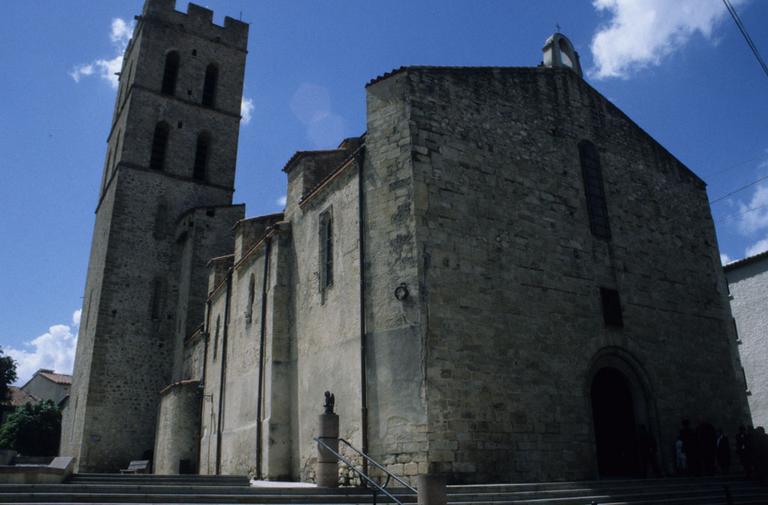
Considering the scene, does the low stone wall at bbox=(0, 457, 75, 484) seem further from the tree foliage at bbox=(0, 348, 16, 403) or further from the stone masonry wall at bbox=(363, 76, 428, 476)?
the tree foliage at bbox=(0, 348, 16, 403)

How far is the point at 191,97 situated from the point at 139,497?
104 ft

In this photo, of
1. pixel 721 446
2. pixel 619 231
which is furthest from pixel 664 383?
pixel 619 231

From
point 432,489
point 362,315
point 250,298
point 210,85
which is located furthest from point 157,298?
point 432,489

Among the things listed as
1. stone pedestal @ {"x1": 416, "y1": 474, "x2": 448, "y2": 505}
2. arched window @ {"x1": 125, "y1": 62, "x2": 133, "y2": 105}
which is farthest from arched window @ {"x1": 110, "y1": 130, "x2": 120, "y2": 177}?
stone pedestal @ {"x1": 416, "y1": 474, "x2": 448, "y2": 505}

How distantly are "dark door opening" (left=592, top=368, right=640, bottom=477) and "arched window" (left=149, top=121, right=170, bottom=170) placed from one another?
27074 mm

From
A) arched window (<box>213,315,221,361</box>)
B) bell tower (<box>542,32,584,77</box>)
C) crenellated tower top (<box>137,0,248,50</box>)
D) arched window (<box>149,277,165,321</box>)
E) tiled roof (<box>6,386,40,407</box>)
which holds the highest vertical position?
crenellated tower top (<box>137,0,248,50</box>)

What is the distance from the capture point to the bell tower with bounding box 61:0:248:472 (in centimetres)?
2797

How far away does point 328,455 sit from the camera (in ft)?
35.9

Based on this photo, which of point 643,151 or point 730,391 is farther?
point 643,151

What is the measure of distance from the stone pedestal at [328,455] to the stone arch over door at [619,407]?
5794mm

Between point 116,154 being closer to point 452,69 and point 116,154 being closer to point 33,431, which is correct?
point 33,431

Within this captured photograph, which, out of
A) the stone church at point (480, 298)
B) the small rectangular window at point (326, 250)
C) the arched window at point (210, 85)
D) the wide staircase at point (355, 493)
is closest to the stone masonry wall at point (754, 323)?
the stone church at point (480, 298)

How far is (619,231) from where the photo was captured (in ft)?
51.1

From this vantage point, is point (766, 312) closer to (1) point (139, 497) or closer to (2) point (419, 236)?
(2) point (419, 236)
